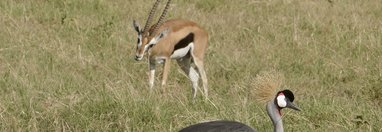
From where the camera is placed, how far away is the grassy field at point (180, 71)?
5234 millimetres

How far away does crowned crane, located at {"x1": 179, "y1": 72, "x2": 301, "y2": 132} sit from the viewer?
13.4 feet

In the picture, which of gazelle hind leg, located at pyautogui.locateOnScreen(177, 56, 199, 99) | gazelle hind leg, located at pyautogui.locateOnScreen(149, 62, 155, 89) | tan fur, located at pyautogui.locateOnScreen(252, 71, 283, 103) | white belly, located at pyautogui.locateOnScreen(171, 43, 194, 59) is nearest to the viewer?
tan fur, located at pyautogui.locateOnScreen(252, 71, 283, 103)

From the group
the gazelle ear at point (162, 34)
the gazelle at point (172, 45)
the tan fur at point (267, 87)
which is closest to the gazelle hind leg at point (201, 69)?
the gazelle at point (172, 45)

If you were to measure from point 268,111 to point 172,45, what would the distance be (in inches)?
127

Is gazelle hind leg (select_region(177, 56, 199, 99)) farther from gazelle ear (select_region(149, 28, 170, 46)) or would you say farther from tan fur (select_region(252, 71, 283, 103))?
tan fur (select_region(252, 71, 283, 103))

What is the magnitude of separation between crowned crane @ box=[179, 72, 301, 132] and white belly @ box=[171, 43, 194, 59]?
296 centimetres

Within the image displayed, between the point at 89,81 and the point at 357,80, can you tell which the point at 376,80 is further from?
the point at 89,81

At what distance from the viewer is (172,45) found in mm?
7477

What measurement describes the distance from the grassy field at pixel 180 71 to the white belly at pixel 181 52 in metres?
0.19

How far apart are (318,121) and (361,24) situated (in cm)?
430

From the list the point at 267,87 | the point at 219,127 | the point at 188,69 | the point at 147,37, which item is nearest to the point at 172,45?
the point at 147,37

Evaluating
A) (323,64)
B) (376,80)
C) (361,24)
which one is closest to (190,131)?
(376,80)

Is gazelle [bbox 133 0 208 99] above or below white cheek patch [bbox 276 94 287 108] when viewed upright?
below

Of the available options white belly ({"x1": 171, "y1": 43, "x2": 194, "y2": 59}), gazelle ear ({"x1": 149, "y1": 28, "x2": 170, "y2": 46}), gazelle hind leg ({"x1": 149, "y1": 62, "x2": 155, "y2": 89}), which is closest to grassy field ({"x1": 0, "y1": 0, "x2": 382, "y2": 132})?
gazelle hind leg ({"x1": 149, "y1": 62, "x2": 155, "y2": 89})
